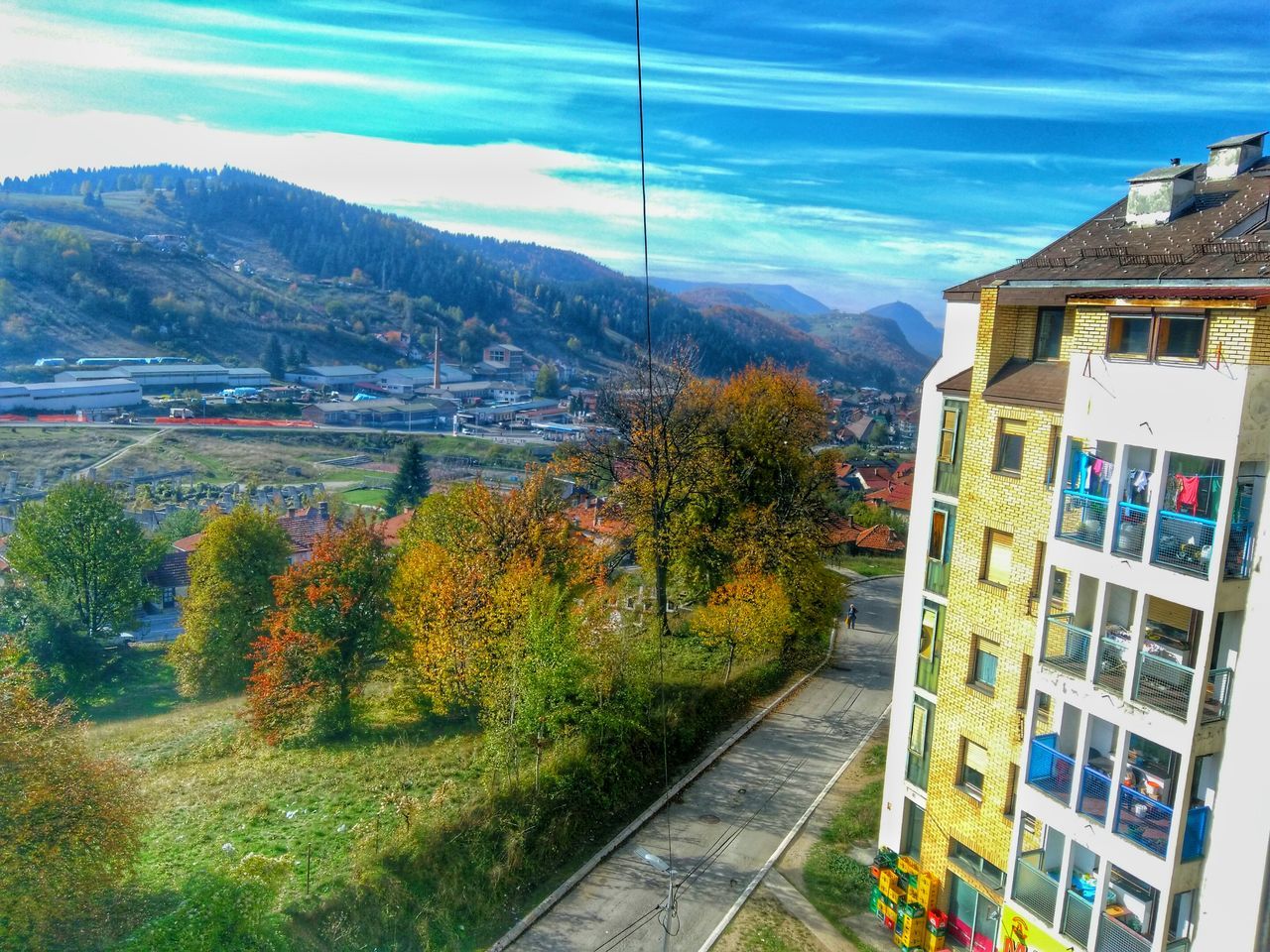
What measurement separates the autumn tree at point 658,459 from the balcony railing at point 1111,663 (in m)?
12.2

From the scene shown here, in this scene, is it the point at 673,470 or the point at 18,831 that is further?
the point at 673,470

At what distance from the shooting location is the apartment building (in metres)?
5.74

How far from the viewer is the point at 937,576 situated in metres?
8.89

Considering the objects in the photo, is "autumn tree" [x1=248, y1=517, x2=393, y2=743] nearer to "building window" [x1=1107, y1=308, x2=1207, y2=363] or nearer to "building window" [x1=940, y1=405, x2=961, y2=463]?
"building window" [x1=940, y1=405, x2=961, y2=463]

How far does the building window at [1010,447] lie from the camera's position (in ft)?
25.4

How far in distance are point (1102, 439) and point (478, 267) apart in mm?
121135

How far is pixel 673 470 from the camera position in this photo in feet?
62.0

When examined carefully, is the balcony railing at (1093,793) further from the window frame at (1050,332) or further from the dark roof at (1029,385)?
the window frame at (1050,332)

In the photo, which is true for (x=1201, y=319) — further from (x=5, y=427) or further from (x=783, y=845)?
(x=5, y=427)

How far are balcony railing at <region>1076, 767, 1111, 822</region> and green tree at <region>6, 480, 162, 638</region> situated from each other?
25469mm

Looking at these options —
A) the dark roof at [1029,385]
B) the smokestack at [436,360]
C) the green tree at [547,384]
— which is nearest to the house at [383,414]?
the smokestack at [436,360]

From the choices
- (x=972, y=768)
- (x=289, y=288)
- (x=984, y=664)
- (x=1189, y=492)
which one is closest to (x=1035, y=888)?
(x=972, y=768)

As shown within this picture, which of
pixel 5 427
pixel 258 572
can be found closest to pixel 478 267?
pixel 5 427

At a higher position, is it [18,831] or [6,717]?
[6,717]
